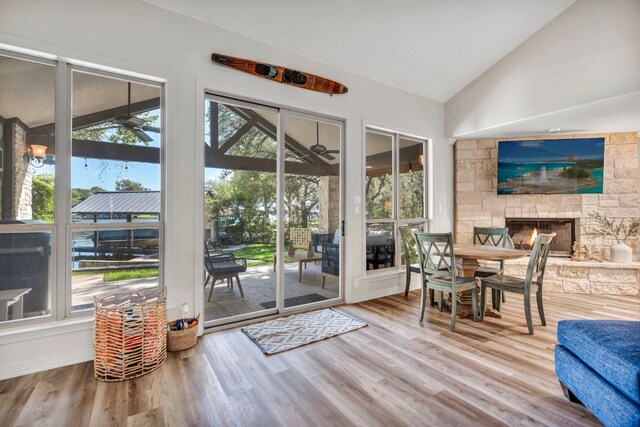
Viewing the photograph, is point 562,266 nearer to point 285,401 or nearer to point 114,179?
point 285,401

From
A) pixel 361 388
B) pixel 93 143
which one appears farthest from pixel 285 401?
pixel 93 143

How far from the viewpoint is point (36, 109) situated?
2266mm

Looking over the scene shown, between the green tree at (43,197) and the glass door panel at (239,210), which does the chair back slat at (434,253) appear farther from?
the green tree at (43,197)

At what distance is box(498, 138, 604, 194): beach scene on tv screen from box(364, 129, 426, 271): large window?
4.57ft

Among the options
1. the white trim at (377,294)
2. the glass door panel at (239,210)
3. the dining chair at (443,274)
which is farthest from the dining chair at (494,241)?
the glass door panel at (239,210)

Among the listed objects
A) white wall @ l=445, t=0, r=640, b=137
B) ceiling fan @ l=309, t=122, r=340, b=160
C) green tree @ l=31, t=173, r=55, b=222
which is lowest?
green tree @ l=31, t=173, r=55, b=222

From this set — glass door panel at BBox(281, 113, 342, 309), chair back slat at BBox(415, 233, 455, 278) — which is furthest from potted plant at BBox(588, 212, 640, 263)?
glass door panel at BBox(281, 113, 342, 309)

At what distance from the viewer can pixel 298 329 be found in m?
2.90

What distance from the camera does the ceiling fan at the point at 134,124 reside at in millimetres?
2557

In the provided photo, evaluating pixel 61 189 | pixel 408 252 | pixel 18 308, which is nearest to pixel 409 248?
pixel 408 252

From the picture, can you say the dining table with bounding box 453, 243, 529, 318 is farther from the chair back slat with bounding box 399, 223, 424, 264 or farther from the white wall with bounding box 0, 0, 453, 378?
the white wall with bounding box 0, 0, 453, 378

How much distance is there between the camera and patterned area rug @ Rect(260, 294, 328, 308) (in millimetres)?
3279

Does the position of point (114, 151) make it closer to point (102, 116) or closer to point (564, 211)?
point (102, 116)

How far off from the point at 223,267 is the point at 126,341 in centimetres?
106
